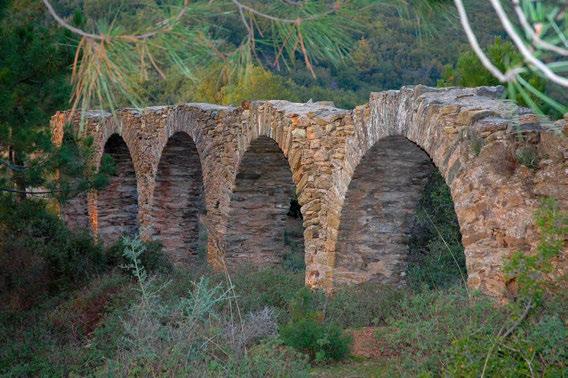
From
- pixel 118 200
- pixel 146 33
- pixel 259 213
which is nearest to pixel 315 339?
pixel 146 33

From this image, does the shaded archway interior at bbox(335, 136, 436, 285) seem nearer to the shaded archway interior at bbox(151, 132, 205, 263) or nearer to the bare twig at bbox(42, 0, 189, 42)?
the bare twig at bbox(42, 0, 189, 42)

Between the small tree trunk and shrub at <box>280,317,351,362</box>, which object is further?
the small tree trunk

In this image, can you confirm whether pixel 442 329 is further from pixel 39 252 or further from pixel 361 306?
pixel 39 252

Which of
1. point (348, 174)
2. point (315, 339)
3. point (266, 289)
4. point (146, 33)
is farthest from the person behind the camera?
point (266, 289)

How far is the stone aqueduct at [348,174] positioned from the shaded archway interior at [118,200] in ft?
3.57

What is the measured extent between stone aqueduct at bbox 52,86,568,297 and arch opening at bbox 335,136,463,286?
0.01 meters

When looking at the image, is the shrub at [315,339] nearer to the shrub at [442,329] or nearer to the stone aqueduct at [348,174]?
the shrub at [442,329]

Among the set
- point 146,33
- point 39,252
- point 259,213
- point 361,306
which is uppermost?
point 146,33

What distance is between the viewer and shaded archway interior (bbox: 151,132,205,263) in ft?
46.1

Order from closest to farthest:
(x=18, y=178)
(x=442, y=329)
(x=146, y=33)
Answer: (x=146, y=33)
(x=442, y=329)
(x=18, y=178)

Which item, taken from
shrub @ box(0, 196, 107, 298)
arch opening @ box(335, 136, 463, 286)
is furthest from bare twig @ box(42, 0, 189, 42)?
shrub @ box(0, 196, 107, 298)

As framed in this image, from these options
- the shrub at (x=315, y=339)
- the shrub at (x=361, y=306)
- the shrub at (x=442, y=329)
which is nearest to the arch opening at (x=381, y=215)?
the shrub at (x=361, y=306)

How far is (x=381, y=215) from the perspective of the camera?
28.9ft

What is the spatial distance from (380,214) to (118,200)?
984 cm
